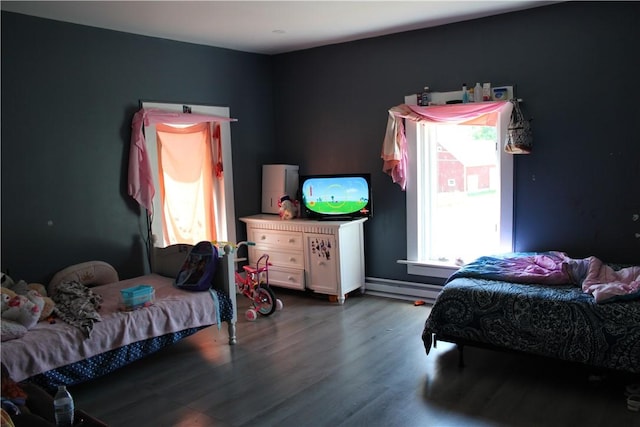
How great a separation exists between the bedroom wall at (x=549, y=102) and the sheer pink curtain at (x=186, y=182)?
160 centimetres

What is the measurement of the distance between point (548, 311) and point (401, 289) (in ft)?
6.78

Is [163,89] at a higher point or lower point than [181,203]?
higher

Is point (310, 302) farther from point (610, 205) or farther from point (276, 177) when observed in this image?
point (610, 205)

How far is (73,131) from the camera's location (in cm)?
415

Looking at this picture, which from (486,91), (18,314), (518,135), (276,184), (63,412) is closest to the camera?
(63,412)

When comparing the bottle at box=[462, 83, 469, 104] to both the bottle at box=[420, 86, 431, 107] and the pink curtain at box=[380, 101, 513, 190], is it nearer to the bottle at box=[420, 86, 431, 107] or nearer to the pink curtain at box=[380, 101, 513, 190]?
the pink curtain at box=[380, 101, 513, 190]

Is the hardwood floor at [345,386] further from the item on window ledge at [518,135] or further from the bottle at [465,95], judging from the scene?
the bottle at [465,95]

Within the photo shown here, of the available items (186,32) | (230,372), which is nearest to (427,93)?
(186,32)

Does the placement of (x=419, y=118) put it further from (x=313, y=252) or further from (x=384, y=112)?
(x=313, y=252)

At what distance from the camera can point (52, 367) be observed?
3029mm

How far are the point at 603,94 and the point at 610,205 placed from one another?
85 cm

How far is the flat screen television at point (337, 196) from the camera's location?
16.7 feet

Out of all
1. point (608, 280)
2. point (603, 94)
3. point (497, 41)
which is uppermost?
point (497, 41)

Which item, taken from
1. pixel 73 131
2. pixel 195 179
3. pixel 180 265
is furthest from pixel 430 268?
pixel 73 131
